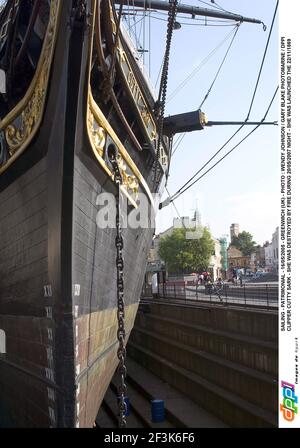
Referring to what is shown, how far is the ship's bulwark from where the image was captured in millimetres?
4996

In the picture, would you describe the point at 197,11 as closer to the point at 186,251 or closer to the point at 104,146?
the point at 104,146

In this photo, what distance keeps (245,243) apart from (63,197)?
293ft

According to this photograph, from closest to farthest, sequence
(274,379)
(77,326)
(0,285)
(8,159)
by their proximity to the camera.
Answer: (77,326) < (8,159) < (0,285) < (274,379)

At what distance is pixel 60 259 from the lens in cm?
517

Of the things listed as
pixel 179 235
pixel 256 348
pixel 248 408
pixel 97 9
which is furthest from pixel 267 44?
pixel 179 235

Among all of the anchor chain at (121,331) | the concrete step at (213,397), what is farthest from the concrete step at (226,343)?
the anchor chain at (121,331)

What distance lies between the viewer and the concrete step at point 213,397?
24.5ft

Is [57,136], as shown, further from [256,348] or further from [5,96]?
[256,348]

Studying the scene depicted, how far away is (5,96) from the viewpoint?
627 cm

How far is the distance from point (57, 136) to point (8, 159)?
3.66 feet

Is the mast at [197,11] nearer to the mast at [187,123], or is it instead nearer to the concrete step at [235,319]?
the mast at [187,123]

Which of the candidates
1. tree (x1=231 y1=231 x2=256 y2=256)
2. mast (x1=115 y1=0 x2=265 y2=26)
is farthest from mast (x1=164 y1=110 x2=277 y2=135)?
tree (x1=231 y1=231 x2=256 y2=256)

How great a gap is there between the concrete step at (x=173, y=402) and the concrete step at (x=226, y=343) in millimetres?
1157

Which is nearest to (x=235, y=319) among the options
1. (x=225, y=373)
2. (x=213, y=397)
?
(x=225, y=373)
